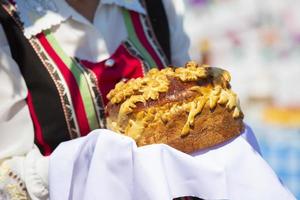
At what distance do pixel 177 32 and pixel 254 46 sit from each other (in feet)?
10.1

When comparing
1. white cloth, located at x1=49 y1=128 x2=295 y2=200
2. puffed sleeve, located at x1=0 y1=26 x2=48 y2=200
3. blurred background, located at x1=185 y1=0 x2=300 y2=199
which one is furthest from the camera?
blurred background, located at x1=185 y1=0 x2=300 y2=199

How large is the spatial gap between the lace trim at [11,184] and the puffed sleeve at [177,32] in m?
0.51

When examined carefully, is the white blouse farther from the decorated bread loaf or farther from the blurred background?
the blurred background

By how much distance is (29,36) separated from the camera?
1119 mm

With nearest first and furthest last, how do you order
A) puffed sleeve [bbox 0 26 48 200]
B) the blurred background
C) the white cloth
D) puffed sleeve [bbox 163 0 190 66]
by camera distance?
the white cloth < puffed sleeve [bbox 0 26 48 200] < puffed sleeve [bbox 163 0 190 66] < the blurred background

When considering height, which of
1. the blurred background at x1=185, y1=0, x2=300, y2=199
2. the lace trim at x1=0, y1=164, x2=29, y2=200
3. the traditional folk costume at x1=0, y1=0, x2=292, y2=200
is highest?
the traditional folk costume at x1=0, y1=0, x2=292, y2=200

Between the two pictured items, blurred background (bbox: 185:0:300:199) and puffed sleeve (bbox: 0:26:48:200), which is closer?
puffed sleeve (bbox: 0:26:48:200)

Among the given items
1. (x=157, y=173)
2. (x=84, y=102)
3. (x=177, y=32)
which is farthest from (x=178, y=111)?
(x=177, y=32)

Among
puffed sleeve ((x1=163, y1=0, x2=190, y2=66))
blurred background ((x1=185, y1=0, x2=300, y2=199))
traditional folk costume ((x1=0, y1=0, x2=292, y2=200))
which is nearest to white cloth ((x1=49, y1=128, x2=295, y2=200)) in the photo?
traditional folk costume ((x1=0, y1=0, x2=292, y2=200))

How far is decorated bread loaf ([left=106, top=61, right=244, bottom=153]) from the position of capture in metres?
0.94

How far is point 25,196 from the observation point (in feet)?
3.41

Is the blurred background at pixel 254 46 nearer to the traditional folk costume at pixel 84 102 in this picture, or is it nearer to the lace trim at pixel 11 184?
the traditional folk costume at pixel 84 102

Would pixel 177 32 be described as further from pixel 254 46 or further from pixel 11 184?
pixel 254 46

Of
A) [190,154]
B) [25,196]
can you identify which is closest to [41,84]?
[25,196]
